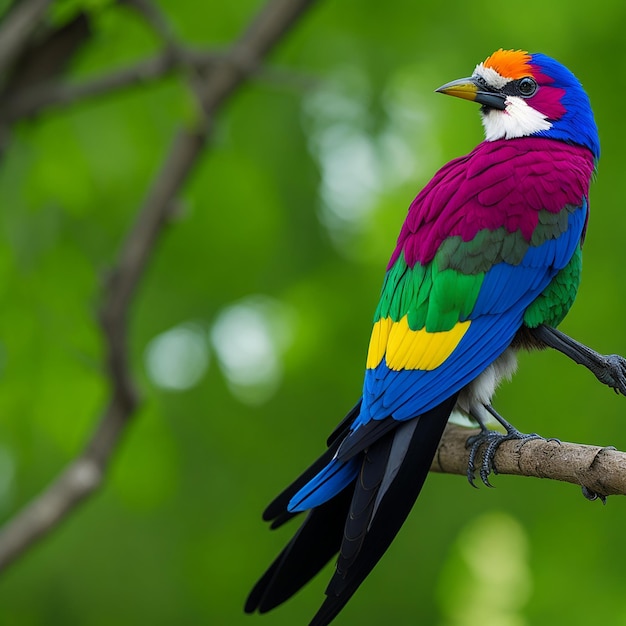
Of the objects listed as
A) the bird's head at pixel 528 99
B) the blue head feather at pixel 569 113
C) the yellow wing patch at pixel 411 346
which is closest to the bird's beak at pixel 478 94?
the bird's head at pixel 528 99

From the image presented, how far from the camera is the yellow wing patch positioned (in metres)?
3.38

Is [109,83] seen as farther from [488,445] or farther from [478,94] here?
[488,445]

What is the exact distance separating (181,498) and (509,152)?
4.96 metres

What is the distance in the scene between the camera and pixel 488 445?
363cm

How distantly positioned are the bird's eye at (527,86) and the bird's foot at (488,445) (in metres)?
1.18

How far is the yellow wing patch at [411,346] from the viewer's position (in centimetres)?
338

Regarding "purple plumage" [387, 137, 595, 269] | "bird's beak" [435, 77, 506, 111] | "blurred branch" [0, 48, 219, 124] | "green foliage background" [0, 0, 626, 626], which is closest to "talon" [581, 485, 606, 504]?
"purple plumage" [387, 137, 595, 269]

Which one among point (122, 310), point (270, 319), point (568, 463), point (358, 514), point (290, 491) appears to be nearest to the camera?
point (358, 514)

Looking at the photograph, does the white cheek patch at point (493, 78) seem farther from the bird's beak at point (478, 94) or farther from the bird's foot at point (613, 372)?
the bird's foot at point (613, 372)

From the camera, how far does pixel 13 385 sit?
19.9 feet

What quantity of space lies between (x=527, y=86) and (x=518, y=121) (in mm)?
140

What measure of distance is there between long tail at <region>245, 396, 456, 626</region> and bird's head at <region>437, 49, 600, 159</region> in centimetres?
108

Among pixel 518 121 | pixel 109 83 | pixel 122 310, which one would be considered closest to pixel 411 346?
pixel 518 121

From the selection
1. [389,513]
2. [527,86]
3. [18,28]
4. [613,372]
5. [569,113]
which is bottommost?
[389,513]
